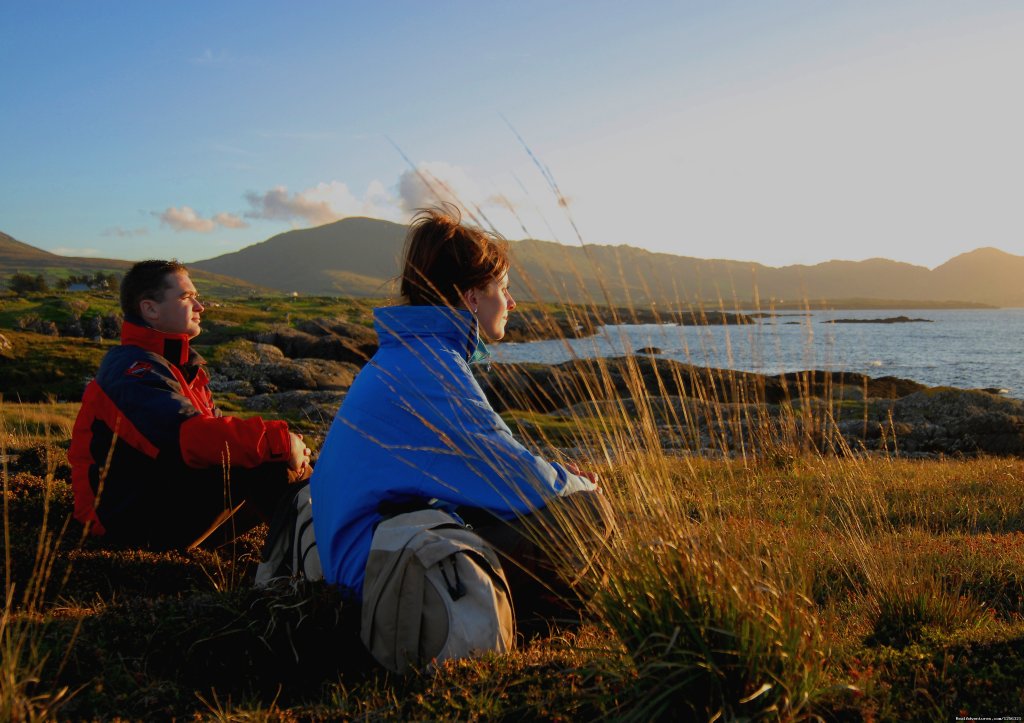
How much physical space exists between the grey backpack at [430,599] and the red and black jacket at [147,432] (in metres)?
1.71

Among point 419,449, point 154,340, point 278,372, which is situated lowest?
point 278,372

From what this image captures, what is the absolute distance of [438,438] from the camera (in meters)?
2.94

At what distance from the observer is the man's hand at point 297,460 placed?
14.8 feet

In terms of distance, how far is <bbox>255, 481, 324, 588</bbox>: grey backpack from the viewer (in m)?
3.92

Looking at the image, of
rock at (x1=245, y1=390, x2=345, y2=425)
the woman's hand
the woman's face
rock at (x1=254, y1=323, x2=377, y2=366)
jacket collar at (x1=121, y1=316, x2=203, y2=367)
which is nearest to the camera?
the woman's hand

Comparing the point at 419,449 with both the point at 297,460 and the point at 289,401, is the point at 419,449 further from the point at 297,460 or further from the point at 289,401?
the point at 289,401

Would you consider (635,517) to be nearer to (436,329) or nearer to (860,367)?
(436,329)

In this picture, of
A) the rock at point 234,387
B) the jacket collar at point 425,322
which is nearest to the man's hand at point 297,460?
the jacket collar at point 425,322

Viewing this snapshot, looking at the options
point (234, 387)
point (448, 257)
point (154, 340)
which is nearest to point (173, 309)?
point (154, 340)

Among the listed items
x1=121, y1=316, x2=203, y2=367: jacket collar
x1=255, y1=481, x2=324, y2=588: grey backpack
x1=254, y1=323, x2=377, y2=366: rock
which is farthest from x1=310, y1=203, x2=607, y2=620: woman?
x1=254, y1=323, x2=377, y2=366: rock

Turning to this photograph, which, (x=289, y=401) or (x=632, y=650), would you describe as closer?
(x=632, y=650)

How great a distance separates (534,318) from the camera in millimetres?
3113

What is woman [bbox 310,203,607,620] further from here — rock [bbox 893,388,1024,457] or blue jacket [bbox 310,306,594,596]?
rock [bbox 893,388,1024,457]

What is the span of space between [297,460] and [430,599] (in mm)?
2092
